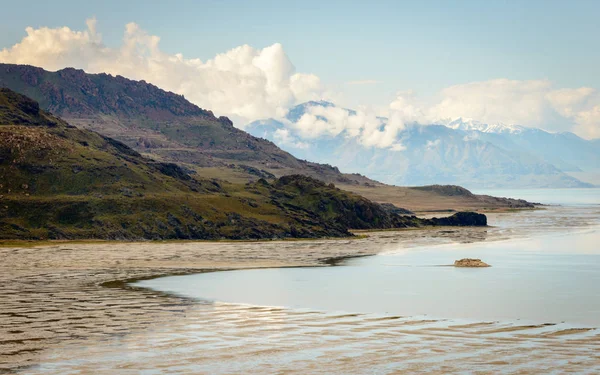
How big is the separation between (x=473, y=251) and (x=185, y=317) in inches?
3640

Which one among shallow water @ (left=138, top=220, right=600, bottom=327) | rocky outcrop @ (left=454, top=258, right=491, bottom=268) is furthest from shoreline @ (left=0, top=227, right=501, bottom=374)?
rocky outcrop @ (left=454, top=258, right=491, bottom=268)

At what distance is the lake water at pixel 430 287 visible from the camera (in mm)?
56281

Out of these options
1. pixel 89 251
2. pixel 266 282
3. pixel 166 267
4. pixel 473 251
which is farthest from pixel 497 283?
pixel 89 251

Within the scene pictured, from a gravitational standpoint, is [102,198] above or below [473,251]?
above

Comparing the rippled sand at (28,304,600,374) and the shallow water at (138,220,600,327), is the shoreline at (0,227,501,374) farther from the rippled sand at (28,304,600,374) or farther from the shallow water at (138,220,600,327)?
the shallow water at (138,220,600,327)

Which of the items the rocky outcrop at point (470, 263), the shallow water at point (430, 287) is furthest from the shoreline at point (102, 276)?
the rocky outcrop at point (470, 263)

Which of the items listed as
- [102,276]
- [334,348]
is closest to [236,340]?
[334,348]

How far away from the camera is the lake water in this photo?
185 ft

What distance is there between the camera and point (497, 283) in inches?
3073

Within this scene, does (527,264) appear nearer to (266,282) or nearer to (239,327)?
(266,282)

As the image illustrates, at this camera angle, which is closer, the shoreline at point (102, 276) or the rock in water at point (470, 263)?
the shoreline at point (102, 276)

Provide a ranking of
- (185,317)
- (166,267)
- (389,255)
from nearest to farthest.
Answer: (185,317)
(166,267)
(389,255)

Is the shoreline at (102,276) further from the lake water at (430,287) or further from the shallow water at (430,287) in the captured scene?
the shallow water at (430,287)

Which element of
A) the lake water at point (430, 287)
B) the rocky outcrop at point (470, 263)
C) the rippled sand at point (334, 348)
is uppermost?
the rocky outcrop at point (470, 263)
